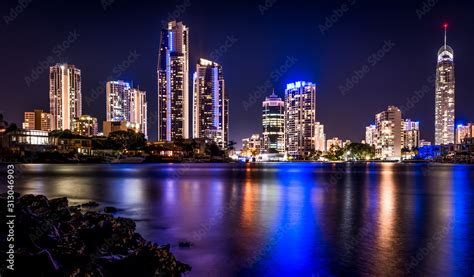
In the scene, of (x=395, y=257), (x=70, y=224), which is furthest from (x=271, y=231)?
(x=70, y=224)

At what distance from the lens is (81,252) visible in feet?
36.9

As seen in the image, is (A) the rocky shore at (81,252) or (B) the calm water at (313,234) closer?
(A) the rocky shore at (81,252)

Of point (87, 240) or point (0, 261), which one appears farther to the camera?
point (87, 240)

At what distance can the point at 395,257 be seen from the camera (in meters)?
15.3

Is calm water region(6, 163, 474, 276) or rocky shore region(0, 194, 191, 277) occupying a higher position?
rocky shore region(0, 194, 191, 277)

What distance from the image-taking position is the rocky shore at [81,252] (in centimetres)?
968

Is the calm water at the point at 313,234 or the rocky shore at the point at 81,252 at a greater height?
the rocky shore at the point at 81,252

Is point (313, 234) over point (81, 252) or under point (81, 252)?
under

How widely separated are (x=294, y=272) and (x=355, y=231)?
828cm

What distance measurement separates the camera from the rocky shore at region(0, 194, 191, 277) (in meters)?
9.68

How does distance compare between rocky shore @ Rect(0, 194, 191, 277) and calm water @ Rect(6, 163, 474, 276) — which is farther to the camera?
calm water @ Rect(6, 163, 474, 276)

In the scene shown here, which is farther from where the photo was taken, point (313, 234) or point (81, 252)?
point (313, 234)

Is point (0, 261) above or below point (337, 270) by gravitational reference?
above

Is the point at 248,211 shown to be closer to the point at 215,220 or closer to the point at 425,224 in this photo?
the point at 215,220
